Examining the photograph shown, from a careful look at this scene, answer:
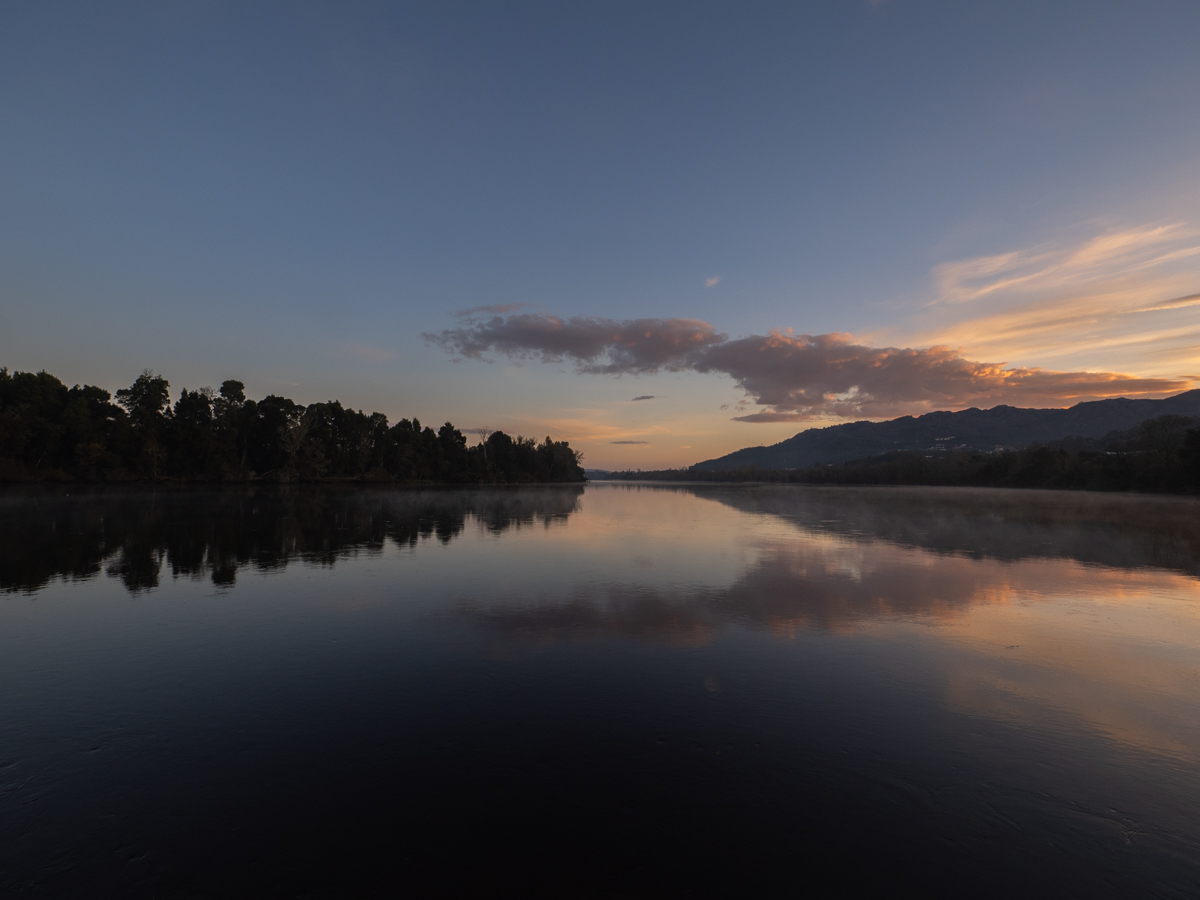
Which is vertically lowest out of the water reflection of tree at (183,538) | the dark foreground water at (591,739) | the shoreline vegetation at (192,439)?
the dark foreground water at (591,739)

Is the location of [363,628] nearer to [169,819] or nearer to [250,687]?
[250,687]

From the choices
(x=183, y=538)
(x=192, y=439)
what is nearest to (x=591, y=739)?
(x=183, y=538)

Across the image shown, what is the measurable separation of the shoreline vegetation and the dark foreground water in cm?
9609

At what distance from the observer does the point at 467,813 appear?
584cm

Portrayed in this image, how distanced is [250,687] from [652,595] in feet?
35.6

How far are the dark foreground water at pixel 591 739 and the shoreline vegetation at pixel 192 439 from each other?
96086 millimetres

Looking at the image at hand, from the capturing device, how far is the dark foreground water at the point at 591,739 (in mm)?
5133

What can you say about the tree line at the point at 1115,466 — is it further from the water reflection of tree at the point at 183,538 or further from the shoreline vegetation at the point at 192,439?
the shoreline vegetation at the point at 192,439

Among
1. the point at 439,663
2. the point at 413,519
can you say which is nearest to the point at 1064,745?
the point at 439,663

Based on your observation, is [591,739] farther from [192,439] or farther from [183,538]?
[192,439]

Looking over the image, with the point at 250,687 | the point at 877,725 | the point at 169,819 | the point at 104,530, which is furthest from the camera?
the point at 104,530

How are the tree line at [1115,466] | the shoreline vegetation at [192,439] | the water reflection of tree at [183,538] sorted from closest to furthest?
the water reflection of tree at [183,538], the shoreline vegetation at [192,439], the tree line at [1115,466]

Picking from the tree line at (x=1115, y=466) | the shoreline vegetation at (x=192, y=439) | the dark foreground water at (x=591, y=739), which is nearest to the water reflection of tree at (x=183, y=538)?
the dark foreground water at (x=591, y=739)

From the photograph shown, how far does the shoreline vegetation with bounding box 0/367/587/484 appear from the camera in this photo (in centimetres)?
8438
